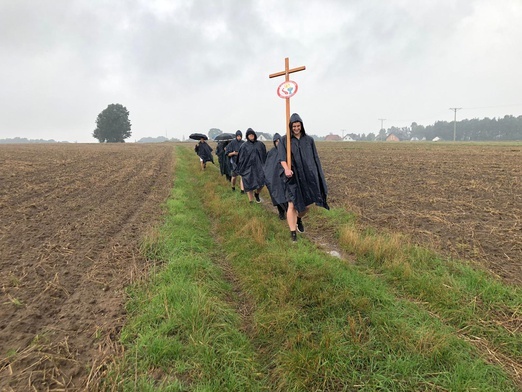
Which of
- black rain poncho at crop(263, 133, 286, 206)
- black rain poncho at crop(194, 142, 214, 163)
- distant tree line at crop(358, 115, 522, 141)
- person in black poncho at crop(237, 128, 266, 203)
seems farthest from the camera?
distant tree line at crop(358, 115, 522, 141)

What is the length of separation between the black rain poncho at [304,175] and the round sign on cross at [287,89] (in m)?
0.66

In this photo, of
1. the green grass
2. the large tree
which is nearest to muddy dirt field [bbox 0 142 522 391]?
the green grass

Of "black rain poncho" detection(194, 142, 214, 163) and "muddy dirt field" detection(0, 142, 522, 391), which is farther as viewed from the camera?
"black rain poncho" detection(194, 142, 214, 163)

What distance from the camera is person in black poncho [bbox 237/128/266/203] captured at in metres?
7.92

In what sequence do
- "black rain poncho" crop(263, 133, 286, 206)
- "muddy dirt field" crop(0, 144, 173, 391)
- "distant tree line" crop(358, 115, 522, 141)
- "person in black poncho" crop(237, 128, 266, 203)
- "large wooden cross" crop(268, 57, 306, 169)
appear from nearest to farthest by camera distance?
1. "muddy dirt field" crop(0, 144, 173, 391)
2. "large wooden cross" crop(268, 57, 306, 169)
3. "black rain poncho" crop(263, 133, 286, 206)
4. "person in black poncho" crop(237, 128, 266, 203)
5. "distant tree line" crop(358, 115, 522, 141)

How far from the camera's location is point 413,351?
2.39 m

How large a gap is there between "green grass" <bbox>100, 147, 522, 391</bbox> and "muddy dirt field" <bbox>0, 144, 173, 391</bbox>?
0.94 ft

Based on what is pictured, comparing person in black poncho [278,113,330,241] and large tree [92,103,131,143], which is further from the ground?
large tree [92,103,131,143]

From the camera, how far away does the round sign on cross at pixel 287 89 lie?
4.85 metres

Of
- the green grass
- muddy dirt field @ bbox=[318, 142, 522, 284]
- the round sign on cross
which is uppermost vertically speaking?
the round sign on cross

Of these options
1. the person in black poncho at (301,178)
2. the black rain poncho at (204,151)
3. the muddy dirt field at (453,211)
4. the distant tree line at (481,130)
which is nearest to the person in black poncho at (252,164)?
the muddy dirt field at (453,211)

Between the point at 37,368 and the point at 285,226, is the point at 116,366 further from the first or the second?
the point at 285,226

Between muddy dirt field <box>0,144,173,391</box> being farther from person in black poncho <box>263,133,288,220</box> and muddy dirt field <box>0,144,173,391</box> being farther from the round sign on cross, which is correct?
the round sign on cross

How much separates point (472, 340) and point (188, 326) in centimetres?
270
